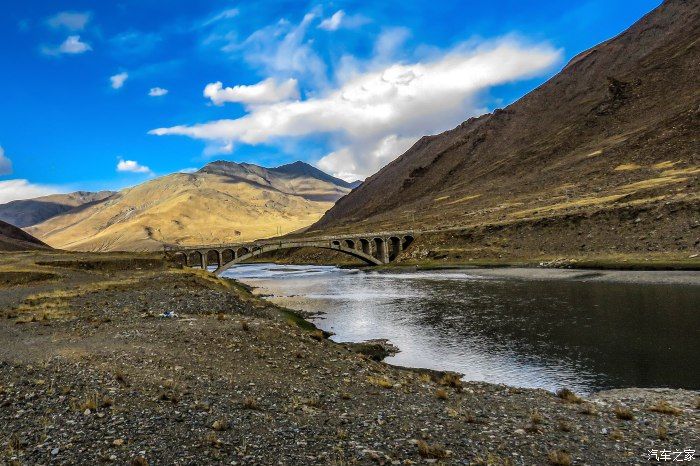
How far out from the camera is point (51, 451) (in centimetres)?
1205

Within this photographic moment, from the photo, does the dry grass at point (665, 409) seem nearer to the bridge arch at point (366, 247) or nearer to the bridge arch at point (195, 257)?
the bridge arch at point (195, 257)

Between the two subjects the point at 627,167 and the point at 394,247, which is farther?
the point at 627,167

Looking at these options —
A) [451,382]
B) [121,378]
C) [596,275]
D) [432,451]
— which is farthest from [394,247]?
[432,451]

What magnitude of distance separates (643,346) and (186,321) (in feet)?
96.6

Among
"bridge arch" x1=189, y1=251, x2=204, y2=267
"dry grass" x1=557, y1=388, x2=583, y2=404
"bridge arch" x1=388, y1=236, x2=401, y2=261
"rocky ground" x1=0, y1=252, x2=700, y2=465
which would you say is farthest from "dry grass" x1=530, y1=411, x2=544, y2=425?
"bridge arch" x1=388, y1=236, x2=401, y2=261

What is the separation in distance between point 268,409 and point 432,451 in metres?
6.13

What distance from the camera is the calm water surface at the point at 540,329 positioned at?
87.8ft

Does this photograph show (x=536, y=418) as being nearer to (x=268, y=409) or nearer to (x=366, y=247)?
(x=268, y=409)

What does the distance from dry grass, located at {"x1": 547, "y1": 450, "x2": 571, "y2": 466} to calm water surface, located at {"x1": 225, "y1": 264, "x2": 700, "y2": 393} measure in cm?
1204

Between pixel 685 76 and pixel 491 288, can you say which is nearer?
pixel 491 288

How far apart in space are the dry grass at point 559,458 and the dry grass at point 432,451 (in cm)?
273

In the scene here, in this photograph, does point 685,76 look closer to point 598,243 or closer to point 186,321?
point 598,243

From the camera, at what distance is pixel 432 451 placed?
1307 cm

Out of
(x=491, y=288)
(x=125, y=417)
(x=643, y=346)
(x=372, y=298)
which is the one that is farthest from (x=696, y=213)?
(x=125, y=417)
